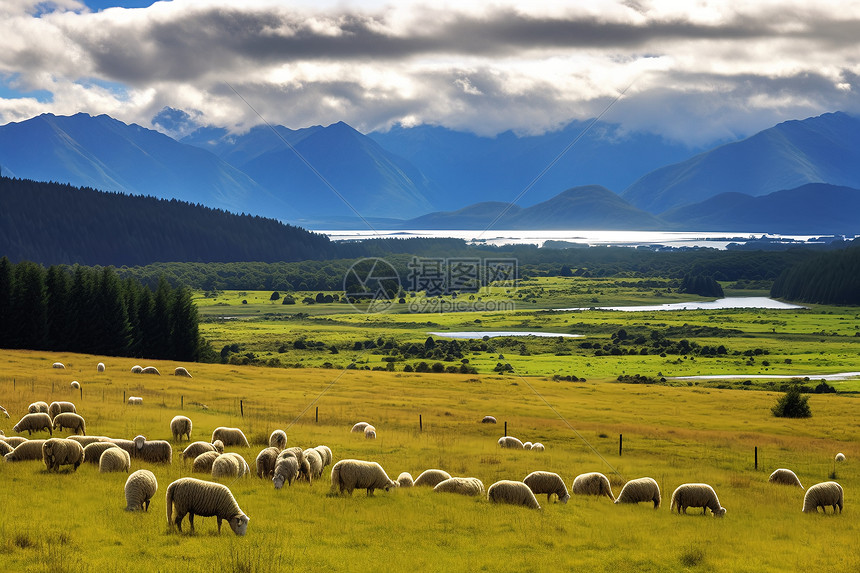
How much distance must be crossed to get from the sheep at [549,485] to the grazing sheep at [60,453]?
14720 mm

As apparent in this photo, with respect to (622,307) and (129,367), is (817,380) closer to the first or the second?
(129,367)

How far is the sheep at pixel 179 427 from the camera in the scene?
3164cm

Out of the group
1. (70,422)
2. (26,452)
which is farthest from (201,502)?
(70,422)

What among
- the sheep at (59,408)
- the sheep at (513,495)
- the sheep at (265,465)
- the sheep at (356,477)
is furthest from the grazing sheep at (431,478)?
the sheep at (59,408)

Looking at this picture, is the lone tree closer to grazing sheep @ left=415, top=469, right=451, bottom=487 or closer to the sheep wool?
the sheep wool

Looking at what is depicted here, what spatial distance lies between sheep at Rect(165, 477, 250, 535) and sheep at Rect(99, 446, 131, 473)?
251 inches

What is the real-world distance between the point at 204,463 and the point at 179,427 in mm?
7381

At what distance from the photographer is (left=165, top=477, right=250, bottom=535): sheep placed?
17859 mm

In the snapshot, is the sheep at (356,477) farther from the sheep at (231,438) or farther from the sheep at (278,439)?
the sheep at (231,438)

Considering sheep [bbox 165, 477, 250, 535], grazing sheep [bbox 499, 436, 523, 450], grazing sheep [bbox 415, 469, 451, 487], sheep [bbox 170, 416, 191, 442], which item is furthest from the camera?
grazing sheep [bbox 499, 436, 523, 450]

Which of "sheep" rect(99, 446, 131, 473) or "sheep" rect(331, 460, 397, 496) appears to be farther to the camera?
"sheep" rect(331, 460, 397, 496)

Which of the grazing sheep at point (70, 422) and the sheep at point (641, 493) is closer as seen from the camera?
the sheep at point (641, 493)

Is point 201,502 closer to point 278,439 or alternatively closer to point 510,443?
point 278,439

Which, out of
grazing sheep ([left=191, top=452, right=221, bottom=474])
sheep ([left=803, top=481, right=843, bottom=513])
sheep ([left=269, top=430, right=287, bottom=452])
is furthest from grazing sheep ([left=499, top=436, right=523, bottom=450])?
grazing sheep ([left=191, top=452, right=221, bottom=474])
